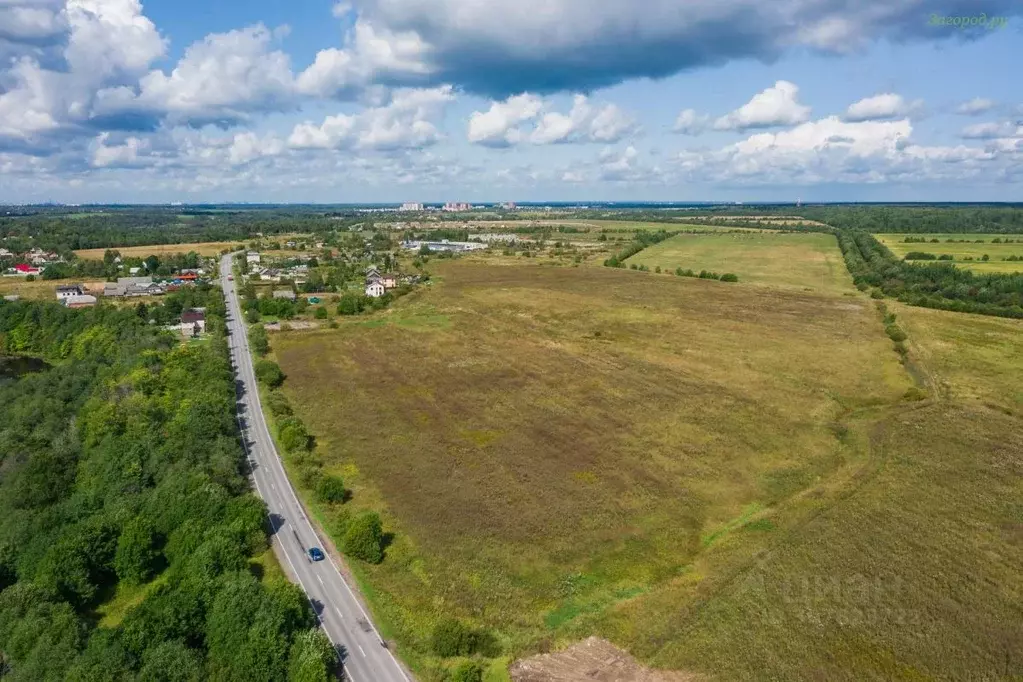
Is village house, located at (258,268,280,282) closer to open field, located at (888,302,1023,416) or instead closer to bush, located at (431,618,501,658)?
bush, located at (431,618,501,658)

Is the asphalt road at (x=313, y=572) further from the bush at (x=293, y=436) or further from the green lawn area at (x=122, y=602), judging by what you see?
the green lawn area at (x=122, y=602)

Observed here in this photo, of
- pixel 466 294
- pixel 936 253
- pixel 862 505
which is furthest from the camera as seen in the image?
pixel 936 253

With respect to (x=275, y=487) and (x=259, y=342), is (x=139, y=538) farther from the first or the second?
(x=259, y=342)

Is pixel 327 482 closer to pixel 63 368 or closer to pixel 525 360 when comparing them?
pixel 525 360

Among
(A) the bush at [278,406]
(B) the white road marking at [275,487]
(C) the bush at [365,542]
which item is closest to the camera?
(B) the white road marking at [275,487]

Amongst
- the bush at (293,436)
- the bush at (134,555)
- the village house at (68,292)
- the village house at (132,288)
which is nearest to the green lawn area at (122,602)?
the bush at (134,555)

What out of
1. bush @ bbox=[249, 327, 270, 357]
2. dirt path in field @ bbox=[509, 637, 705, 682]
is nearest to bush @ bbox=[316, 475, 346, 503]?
dirt path in field @ bbox=[509, 637, 705, 682]

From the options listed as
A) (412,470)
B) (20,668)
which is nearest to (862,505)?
(412,470)
